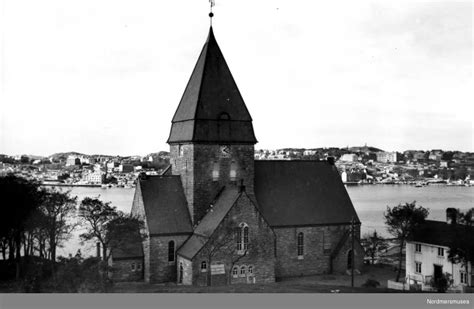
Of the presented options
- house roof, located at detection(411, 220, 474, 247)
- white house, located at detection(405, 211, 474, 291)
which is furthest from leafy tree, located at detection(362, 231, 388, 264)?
house roof, located at detection(411, 220, 474, 247)

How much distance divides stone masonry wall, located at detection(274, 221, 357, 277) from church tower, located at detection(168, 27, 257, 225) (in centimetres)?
401

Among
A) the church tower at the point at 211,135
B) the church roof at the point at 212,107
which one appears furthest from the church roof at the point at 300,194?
the church roof at the point at 212,107

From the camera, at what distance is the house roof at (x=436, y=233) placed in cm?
2948

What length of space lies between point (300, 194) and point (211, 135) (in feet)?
24.8

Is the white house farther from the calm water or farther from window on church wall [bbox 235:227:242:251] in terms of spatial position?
the calm water

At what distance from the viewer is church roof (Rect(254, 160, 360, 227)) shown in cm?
3375

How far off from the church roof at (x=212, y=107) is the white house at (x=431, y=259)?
1104cm

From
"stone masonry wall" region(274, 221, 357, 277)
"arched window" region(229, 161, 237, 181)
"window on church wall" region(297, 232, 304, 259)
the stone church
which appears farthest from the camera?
"window on church wall" region(297, 232, 304, 259)

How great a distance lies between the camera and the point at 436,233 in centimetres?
3056

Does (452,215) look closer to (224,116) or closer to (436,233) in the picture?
(436,233)

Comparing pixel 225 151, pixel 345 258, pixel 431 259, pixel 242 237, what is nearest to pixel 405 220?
pixel 431 259

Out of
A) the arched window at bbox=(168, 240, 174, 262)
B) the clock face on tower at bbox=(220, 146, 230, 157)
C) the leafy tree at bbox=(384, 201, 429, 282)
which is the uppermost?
the clock face on tower at bbox=(220, 146, 230, 157)

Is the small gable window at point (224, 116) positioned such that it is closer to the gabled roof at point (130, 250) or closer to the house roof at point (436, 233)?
the gabled roof at point (130, 250)
